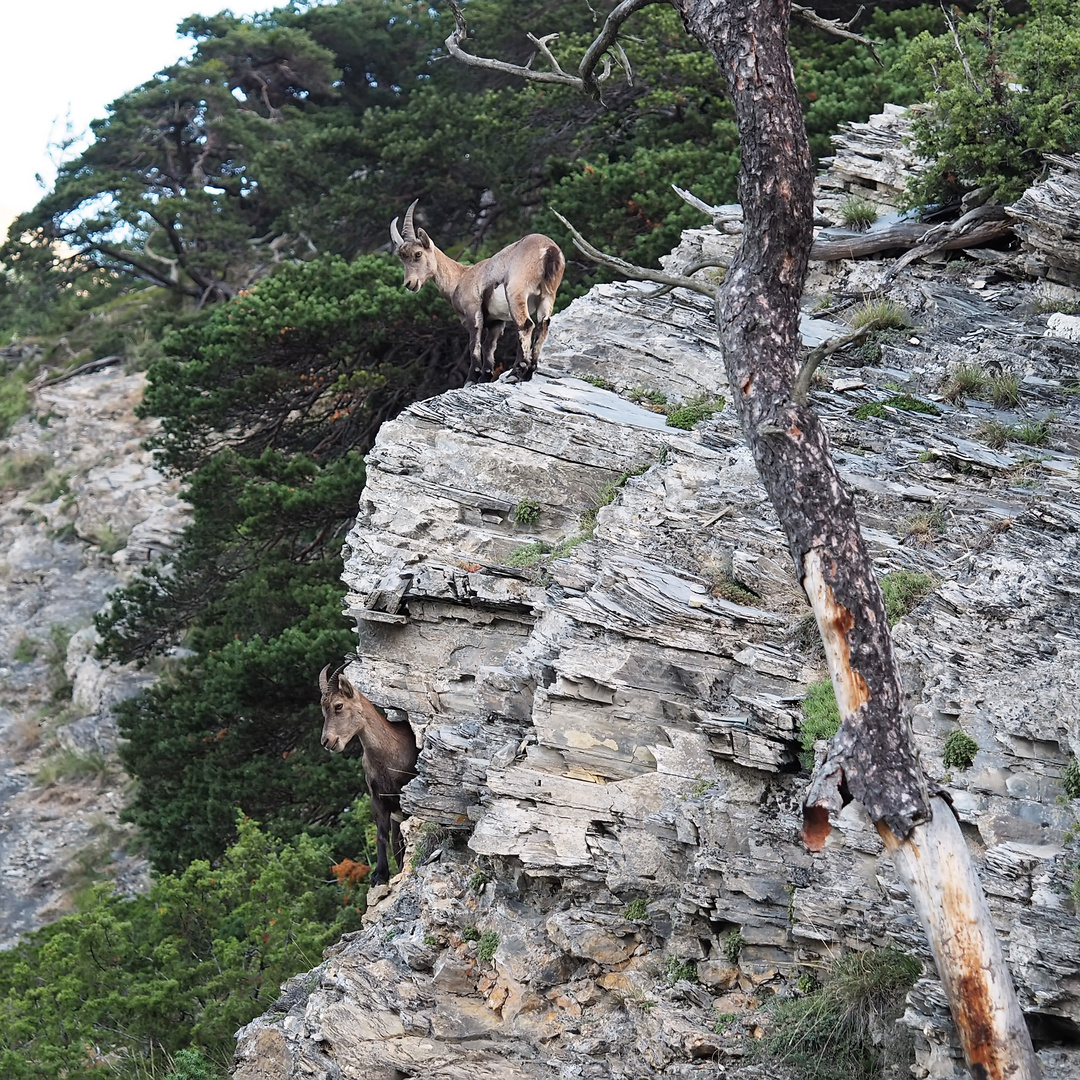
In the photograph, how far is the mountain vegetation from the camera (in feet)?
44.5

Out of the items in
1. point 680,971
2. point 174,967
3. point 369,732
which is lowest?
point 174,967

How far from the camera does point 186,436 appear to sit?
20156 millimetres

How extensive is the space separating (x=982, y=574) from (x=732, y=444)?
309 centimetres

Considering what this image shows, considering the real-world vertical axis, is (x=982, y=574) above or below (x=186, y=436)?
below

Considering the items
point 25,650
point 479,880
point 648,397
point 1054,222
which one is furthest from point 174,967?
point 25,650

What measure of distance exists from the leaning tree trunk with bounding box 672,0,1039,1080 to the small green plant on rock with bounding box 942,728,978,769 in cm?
68

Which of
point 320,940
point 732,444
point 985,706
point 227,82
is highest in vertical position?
point 227,82

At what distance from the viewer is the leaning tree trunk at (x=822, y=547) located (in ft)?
19.4

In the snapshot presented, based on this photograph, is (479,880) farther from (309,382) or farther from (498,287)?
(309,382)

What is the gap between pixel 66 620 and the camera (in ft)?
99.1

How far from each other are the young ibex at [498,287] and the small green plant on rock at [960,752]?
6468mm

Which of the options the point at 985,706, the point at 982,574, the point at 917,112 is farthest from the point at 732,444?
the point at 917,112

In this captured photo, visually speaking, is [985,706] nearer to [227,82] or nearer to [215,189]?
[215,189]

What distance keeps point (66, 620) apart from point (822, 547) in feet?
86.9
